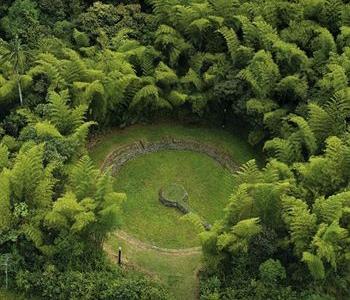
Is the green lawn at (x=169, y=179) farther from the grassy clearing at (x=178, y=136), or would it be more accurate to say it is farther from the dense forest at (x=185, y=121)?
the dense forest at (x=185, y=121)

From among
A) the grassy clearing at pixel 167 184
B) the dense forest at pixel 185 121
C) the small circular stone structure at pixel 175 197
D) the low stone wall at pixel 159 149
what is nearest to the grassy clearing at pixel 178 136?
the low stone wall at pixel 159 149

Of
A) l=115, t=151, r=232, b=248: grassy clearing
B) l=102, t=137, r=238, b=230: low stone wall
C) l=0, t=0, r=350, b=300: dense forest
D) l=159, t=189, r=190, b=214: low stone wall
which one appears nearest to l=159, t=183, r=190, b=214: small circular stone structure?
l=159, t=189, r=190, b=214: low stone wall

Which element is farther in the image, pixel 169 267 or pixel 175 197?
pixel 175 197

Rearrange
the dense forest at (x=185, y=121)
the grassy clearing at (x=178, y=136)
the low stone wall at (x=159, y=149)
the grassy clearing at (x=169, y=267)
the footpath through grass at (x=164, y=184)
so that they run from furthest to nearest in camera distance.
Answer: the grassy clearing at (x=178, y=136), the low stone wall at (x=159, y=149), the footpath through grass at (x=164, y=184), the grassy clearing at (x=169, y=267), the dense forest at (x=185, y=121)

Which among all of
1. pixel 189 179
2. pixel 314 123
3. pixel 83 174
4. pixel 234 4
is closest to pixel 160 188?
pixel 189 179

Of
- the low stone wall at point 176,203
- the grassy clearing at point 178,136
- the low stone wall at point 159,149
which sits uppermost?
the grassy clearing at point 178,136

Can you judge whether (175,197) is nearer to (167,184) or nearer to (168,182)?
(167,184)

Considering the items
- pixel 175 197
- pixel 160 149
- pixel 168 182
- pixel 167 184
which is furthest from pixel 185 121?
pixel 175 197
